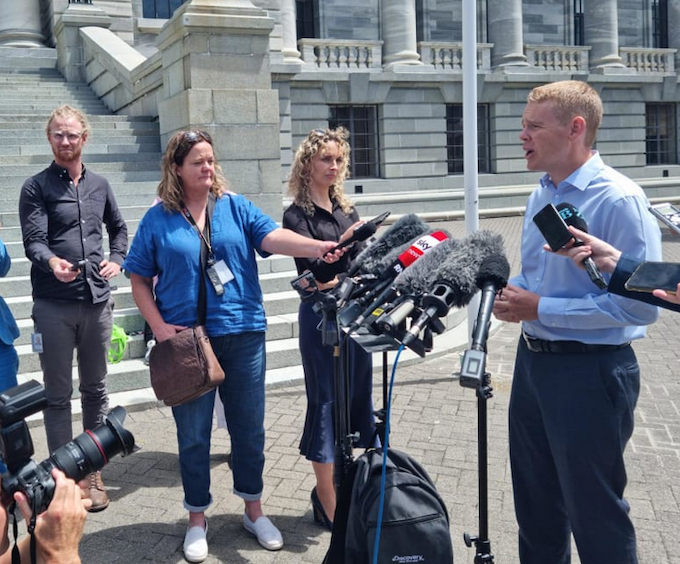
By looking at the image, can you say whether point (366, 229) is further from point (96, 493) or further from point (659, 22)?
point (659, 22)

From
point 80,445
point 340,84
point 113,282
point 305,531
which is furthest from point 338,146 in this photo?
point 340,84

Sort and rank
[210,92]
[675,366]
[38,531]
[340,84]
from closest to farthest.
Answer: [38,531] < [675,366] < [210,92] < [340,84]

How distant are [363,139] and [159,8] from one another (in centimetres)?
757

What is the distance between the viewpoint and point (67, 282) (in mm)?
4172

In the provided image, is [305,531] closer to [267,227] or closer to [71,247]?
[267,227]

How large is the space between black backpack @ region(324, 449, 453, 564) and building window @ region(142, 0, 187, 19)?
73.1 feet

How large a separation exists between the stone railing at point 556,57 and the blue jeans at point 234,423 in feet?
81.5

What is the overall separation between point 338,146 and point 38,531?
2.62 m

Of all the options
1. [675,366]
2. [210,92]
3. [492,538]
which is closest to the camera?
[492,538]

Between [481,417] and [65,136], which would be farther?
[65,136]

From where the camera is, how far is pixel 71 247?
4348 millimetres

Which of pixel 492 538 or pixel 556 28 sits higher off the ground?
pixel 556 28

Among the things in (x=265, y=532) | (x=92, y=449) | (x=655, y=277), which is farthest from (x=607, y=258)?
(x=265, y=532)

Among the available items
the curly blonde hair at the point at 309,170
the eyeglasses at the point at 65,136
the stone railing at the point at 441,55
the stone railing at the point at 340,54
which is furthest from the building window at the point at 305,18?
the curly blonde hair at the point at 309,170
